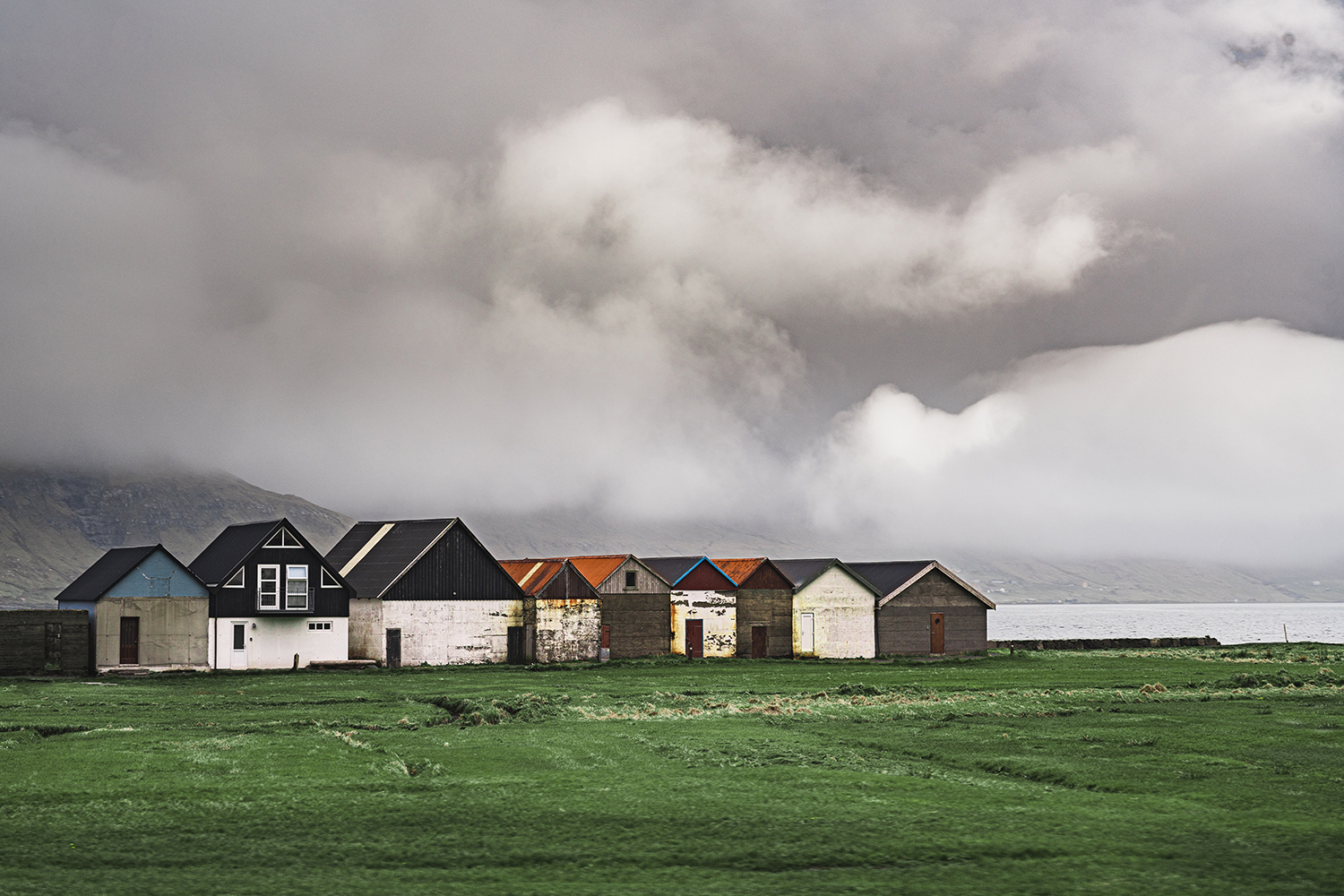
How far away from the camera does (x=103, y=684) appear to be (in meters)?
57.5

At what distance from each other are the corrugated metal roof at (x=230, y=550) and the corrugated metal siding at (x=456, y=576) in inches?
307

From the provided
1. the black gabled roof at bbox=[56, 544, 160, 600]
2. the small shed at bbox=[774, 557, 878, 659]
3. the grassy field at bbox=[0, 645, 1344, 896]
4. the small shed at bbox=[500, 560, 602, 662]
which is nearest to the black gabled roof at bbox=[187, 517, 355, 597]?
the black gabled roof at bbox=[56, 544, 160, 600]

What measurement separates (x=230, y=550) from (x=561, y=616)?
20.4m

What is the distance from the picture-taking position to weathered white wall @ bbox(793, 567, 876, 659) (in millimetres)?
85312

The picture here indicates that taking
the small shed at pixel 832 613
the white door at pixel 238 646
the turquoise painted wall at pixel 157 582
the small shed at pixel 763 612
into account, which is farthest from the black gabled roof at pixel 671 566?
the turquoise painted wall at pixel 157 582

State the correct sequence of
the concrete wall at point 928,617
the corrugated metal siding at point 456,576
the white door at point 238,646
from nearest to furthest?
the white door at point 238,646, the corrugated metal siding at point 456,576, the concrete wall at point 928,617

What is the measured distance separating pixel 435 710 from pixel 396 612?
32825 millimetres

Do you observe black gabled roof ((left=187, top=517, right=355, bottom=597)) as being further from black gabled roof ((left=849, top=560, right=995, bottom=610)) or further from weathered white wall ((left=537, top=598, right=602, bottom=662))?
black gabled roof ((left=849, top=560, right=995, bottom=610))

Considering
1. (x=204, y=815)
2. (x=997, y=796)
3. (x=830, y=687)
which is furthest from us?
(x=830, y=687)

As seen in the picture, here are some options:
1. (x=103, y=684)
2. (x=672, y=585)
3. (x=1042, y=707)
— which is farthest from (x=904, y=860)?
(x=672, y=585)

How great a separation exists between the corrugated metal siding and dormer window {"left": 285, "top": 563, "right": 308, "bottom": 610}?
4.97 metres

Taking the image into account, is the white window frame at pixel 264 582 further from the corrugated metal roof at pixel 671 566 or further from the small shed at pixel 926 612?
the small shed at pixel 926 612

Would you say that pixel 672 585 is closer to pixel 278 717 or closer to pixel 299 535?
pixel 299 535

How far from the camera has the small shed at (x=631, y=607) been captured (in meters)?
80.8
